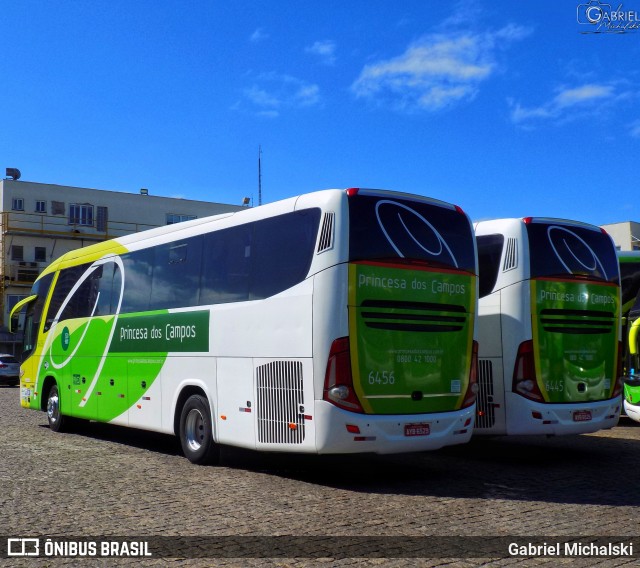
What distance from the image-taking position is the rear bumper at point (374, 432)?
8711 mm

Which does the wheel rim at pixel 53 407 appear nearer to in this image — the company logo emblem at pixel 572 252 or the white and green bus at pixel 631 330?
the company logo emblem at pixel 572 252

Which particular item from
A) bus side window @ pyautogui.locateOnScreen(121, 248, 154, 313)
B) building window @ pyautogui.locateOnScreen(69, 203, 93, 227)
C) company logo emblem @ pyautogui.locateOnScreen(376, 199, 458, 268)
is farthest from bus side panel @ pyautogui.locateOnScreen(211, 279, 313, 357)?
building window @ pyautogui.locateOnScreen(69, 203, 93, 227)

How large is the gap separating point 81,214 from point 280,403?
143 feet

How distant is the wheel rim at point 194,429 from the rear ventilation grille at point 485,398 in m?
3.91

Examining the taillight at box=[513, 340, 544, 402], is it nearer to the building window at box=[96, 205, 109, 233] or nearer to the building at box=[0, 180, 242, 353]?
the building at box=[0, 180, 242, 353]

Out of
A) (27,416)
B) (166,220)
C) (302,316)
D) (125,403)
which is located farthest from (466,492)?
(166,220)

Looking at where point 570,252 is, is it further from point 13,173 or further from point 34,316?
point 13,173

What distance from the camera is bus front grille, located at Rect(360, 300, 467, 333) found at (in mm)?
9086

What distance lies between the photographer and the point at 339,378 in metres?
8.77

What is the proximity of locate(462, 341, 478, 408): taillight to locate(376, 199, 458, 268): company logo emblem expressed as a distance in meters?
1.19

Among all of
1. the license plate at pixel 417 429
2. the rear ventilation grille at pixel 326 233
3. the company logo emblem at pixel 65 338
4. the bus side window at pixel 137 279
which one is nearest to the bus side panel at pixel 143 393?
the bus side window at pixel 137 279

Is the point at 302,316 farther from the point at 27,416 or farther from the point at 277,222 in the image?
the point at 27,416

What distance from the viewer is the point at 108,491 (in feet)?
28.8

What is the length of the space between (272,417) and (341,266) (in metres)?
2.06
